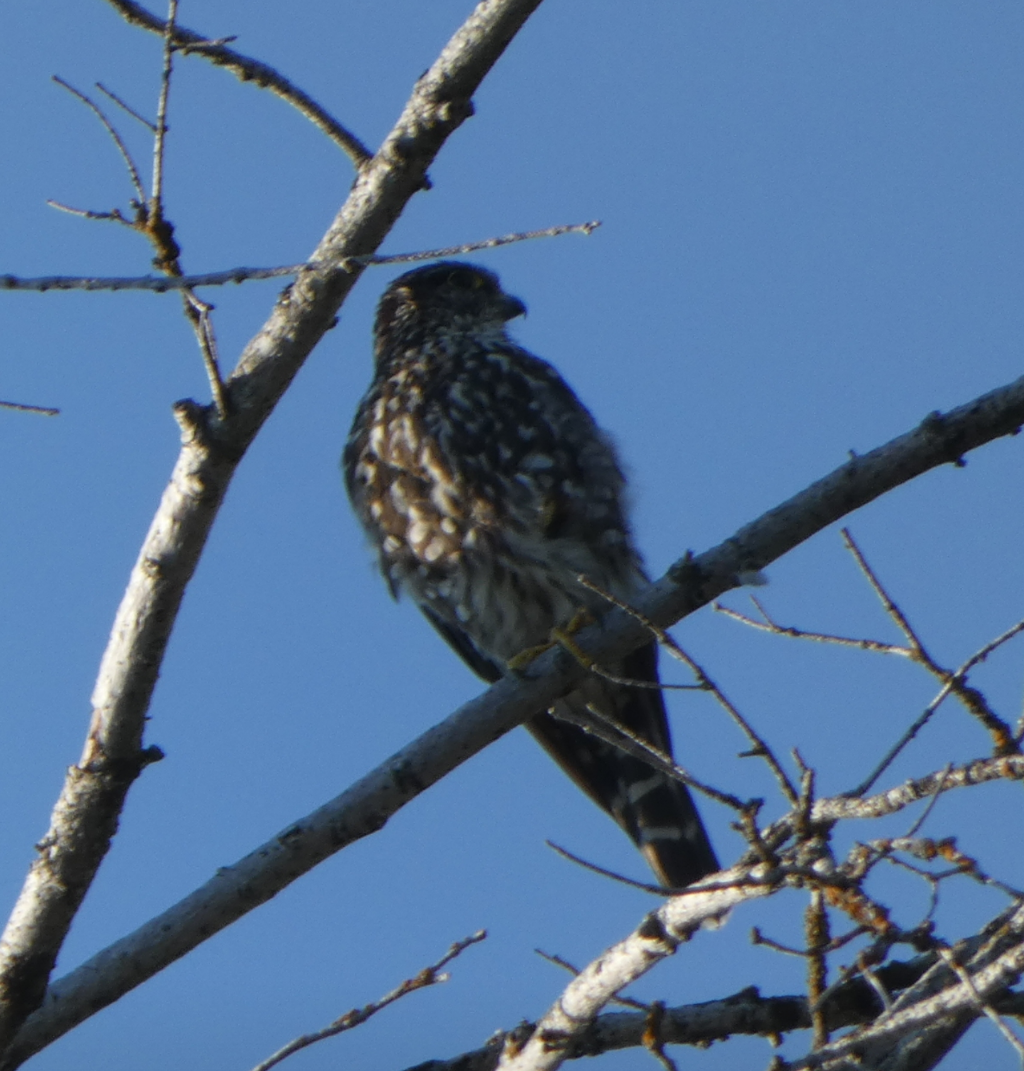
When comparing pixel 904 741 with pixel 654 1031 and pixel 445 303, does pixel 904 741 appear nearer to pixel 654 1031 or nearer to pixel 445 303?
pixel 654 1031

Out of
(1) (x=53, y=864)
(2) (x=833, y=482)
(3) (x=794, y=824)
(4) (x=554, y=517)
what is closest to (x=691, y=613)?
(2) (x=833, y=482)

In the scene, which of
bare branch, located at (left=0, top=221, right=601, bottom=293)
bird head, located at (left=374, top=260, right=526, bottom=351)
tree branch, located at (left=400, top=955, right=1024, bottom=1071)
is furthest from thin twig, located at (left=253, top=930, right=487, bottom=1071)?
bird head, located at (left=374, top=260, right=526, bottom=351)

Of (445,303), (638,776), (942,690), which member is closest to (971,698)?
(942,690)

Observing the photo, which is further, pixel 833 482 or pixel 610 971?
pixel 833 482

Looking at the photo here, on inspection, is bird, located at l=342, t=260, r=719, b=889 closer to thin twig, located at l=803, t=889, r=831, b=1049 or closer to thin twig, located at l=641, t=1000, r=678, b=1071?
thin twig, located at l=641, t=1000, r=678, b=1071

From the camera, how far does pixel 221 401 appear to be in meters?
2.80

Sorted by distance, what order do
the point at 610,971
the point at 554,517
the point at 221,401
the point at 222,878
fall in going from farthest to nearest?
the point at 554,517 → the point at 222,878 → the point at 221,401 → the point at 610,971

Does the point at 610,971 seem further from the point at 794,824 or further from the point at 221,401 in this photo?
the point at 221,401

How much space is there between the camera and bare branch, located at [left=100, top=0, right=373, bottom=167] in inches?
124

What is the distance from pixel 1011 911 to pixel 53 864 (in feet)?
5.70

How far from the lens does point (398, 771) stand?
310cm

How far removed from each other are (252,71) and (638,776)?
2697 millimetres

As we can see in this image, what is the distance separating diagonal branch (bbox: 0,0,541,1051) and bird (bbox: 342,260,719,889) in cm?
190

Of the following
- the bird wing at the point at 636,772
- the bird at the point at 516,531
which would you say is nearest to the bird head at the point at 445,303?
the bird at the point at 516,531
